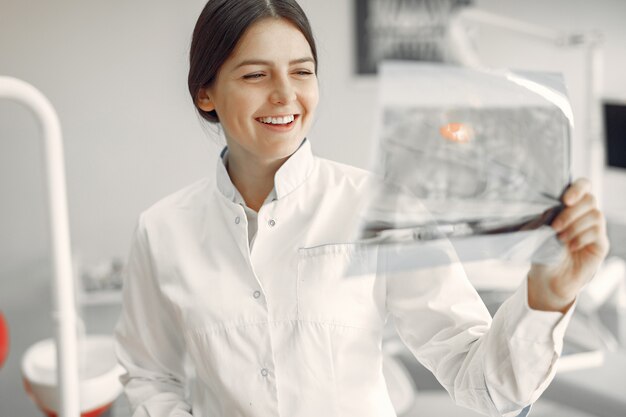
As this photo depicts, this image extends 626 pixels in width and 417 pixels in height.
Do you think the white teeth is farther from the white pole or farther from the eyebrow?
the white pole

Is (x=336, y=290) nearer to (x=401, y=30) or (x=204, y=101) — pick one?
(x=204, y=101)

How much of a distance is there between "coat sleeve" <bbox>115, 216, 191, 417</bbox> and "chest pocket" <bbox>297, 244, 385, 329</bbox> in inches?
8.3

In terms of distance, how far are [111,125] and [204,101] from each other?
1.17 meters

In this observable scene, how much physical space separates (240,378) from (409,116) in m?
0.38

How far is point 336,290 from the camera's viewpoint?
74 cm

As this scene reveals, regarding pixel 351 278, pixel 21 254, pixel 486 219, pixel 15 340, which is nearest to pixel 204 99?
pixel 351 278

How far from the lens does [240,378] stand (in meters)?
0.75

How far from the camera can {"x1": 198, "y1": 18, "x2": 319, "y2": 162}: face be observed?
686mm

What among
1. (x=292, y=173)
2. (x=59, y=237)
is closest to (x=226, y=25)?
(x=292, y=173)

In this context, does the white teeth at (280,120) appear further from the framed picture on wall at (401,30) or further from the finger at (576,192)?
the framed picture on wall at (401,30)

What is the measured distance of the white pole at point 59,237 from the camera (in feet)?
2.09

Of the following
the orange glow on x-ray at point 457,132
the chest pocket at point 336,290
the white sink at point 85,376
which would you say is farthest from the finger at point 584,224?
the white sink at point 85,376

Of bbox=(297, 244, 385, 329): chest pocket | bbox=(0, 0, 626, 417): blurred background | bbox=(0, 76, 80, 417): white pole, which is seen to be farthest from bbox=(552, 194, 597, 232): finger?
bbox=(0, 0, 626, 417): blurred background

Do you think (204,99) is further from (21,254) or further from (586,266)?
(21,254)
